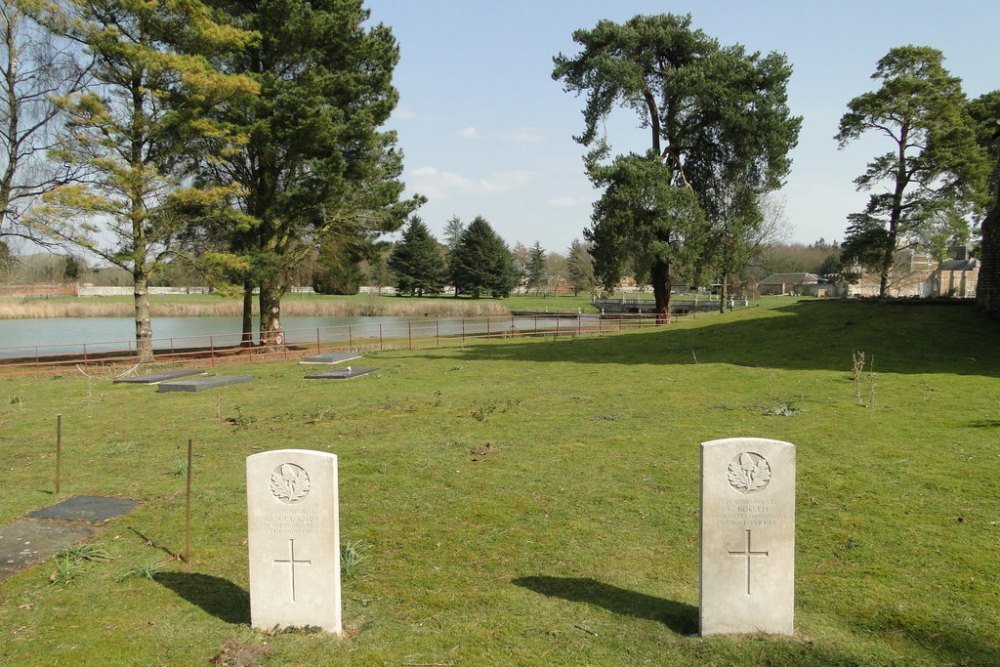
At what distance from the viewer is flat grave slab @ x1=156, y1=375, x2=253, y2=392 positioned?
14438 mm

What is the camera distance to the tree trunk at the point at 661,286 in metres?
33.8

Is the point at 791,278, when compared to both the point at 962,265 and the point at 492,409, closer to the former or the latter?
the point at 962,265

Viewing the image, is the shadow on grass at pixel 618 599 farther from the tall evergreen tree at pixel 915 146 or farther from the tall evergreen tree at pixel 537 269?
the tall evergreen tree at pixel 537 269

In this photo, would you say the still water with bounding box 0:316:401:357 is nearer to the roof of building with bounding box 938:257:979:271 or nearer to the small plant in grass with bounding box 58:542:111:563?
the small plant in grass with bounding box 58:542:111:563

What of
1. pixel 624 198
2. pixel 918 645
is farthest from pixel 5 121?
pixel 918 645

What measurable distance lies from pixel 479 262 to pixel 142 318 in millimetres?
59724

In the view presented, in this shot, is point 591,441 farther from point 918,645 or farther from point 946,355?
point 946,355

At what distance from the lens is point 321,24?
22.6 meters

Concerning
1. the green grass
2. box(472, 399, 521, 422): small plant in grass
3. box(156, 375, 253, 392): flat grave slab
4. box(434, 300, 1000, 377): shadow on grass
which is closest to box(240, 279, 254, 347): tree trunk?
box(156, 375, 253, 392): flat grave slab

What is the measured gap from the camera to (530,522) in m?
5.76

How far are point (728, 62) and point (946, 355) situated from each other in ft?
62.6

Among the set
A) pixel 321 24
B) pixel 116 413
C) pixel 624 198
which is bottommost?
pixel 116 413

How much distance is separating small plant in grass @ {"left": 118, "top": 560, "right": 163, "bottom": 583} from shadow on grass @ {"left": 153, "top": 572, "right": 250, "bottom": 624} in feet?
0.12

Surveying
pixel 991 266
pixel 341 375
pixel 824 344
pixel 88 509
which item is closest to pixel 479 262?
pixel 991 266
